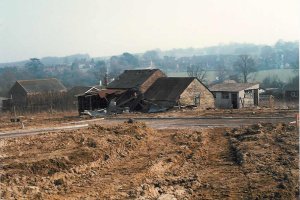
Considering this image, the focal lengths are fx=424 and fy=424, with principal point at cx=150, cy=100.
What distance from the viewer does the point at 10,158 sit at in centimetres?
1705

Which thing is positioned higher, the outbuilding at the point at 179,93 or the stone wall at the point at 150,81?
the stone wall at the point at 150,81

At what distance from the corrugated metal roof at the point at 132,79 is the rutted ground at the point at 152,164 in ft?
65.1

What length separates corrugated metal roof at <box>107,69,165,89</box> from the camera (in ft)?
139

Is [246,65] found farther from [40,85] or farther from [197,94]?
[197,94]

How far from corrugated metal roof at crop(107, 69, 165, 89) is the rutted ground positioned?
65.1ft

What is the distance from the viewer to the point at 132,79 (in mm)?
43719

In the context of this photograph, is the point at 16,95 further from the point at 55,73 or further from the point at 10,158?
the point at 55,73

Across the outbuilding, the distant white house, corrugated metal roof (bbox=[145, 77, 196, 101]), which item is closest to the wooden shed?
corrugated metal roof (bbox=[145, 77, 196, 101])

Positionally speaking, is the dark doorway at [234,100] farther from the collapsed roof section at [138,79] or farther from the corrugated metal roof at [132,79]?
the corrugated metal roof at [132,79]

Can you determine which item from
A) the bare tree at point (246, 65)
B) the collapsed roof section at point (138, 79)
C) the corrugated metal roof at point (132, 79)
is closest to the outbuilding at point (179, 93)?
the collapsed roof section at point (138, 79)

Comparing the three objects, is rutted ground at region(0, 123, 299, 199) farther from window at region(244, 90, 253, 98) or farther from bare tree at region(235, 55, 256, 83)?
bare tree at region(235, 55, 256, 83)

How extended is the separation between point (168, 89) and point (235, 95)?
6.72m

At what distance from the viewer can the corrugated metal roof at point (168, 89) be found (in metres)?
38.5

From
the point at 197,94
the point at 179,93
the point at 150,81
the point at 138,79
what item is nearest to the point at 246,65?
the point at 138,79
